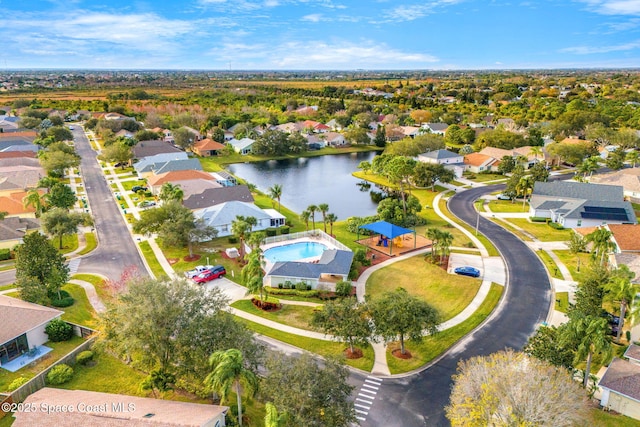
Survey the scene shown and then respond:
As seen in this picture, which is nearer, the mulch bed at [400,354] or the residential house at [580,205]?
the mulch bed at [400,354]

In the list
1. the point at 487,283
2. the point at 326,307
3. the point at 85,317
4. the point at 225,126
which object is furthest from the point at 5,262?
the point at 225,126

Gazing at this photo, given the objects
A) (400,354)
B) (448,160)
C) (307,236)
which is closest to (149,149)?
(307,236)

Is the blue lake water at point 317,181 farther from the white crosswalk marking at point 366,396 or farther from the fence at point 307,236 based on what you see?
the white crosswalk marking at point 366,396

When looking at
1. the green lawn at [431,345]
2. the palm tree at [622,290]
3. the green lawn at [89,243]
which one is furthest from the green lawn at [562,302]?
the green lawn at [89,243]

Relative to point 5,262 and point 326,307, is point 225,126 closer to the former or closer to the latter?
point 5,262

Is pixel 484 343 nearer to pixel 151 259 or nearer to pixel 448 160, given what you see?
pixel 151 259
